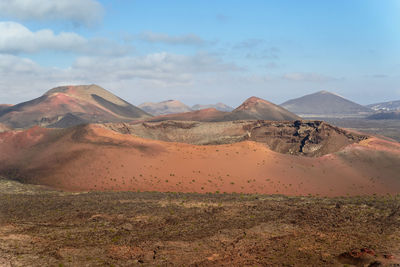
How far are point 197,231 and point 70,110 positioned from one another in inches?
5213

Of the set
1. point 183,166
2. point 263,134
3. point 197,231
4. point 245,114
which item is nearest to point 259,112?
point 245,114

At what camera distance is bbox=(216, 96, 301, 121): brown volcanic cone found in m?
113

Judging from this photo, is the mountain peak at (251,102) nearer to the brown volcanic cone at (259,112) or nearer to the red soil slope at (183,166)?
the brown volcanic cone at (259,112)

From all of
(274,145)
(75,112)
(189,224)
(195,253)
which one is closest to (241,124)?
(274,145)

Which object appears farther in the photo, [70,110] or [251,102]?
[70,110]

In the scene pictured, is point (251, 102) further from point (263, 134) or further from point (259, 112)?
point (263, 134)

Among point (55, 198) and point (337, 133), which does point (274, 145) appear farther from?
point (55, 198)

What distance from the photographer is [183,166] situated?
3416cm

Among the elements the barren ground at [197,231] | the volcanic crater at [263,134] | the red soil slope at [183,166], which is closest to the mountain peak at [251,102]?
the volcanic crater at [263,134]

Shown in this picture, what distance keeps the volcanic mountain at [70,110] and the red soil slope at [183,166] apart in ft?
260

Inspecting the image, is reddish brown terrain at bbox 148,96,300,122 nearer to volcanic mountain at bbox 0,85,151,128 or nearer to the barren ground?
volcanic mountain at bbox 0,85,151,128

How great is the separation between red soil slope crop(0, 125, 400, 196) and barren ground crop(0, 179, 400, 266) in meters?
6.33

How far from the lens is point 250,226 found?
17969 mm

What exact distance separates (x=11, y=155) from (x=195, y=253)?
33267 mm
